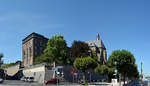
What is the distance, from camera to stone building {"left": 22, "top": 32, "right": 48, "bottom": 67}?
3371 inches

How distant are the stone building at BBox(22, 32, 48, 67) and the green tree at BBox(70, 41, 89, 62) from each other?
30298 mm

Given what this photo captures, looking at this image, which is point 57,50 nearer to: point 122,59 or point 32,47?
point 122,59

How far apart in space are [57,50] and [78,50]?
805cm

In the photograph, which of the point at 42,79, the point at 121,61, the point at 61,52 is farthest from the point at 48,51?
the point at 121,61

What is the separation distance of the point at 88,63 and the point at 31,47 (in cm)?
4859

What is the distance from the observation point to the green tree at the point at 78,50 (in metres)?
61.0

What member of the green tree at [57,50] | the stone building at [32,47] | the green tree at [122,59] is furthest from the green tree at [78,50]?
the stone building at [32,47]

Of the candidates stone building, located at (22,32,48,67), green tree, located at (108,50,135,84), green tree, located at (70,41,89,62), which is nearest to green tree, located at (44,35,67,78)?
green tree, located at (70,41,89,62)

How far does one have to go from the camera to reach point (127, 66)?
131 ft

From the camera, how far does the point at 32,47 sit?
85.7 metres

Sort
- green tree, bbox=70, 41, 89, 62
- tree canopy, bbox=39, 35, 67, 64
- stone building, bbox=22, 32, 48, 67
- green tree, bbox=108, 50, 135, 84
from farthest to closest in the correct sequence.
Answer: stone building, bbox=22, 32, 48, 67, green tree, bbox=70, 41, 89, 62, tree canopy, bbox=39, 35, 67, 64, green tree, bbox=108, 50, 135, 84

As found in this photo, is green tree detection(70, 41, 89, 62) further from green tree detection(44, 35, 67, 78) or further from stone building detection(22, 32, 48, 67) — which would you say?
stone building detection(22, 32, 48, 67)

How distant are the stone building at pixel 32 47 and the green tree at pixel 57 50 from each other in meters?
28.7

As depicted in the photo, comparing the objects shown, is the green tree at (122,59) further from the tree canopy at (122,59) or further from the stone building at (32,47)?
the stone building at (32,47)
